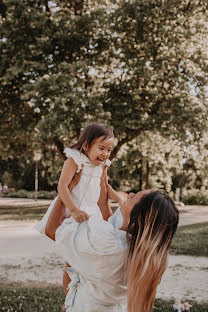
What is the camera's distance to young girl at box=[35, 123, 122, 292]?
9.62 ft

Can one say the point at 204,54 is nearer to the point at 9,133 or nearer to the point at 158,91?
the point at 158,91

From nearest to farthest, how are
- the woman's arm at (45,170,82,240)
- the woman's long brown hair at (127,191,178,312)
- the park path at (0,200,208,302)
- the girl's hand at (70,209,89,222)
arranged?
the woman's long brown hair at (127,191,178,312) < the girl's hand at (70,209,89,222) < the woman's arm at (45,170,82,240) < the park path at (0,200,208,302)

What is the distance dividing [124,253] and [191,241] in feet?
32.4

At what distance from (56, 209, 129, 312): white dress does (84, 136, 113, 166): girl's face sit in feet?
3.37

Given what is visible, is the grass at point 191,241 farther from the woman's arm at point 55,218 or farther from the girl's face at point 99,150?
the woman's arm at point 55,218

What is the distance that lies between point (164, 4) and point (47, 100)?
5.51 m

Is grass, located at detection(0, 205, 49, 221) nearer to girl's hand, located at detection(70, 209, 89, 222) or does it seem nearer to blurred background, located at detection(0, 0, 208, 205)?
blurred background, located at detection(0, 0, 208, 205)

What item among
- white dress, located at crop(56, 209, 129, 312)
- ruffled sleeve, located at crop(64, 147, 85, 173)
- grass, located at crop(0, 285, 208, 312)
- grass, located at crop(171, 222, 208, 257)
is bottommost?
grass, located at crop(171, 222, 208, 257)

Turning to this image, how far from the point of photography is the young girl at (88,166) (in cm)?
293

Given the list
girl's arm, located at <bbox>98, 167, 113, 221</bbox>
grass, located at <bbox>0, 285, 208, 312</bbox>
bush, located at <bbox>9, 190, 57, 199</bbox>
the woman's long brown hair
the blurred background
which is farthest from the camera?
bush, located at <bbox>9, 190, 57, 199</bbox>

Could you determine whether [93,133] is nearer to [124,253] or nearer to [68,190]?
[68,190]

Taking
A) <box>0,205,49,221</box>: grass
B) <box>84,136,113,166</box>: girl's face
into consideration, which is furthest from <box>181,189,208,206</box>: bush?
<box>84,136,113,166</box>: girl's face

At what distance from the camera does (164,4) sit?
1338 centimetres

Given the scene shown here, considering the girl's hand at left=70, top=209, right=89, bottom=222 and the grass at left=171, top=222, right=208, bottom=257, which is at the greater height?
the girl's hand at left=70, top=209, right=89, bottom=222
